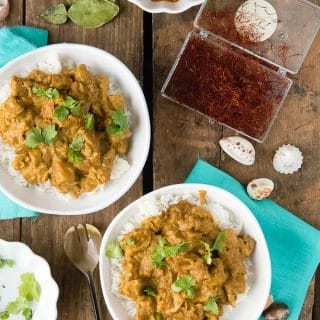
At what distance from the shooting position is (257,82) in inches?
112

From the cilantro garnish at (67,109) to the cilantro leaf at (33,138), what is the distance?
4.0 inches

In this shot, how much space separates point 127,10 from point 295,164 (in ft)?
3.22

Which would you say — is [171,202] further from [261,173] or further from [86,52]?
[86,52]

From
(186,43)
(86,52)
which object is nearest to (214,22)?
(186,43)

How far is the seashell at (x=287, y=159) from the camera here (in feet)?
9.03

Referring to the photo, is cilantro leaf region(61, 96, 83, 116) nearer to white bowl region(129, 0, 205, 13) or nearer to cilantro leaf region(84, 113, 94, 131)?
cilantro leaf region(84, 113, 94, 131)

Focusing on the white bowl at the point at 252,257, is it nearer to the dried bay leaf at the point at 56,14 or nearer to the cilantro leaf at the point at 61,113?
the cilantro leaf at the point at 61,113

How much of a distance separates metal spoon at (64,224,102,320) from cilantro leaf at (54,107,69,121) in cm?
61

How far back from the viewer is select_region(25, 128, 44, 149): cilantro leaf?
2371 mm

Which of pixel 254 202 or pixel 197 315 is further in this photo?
pixel 254 202

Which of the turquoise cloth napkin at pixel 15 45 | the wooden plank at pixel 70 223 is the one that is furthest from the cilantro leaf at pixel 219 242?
the turquoise cloth napkin at pixel 15 45

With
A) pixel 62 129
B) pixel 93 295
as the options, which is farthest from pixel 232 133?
pixel 93 295

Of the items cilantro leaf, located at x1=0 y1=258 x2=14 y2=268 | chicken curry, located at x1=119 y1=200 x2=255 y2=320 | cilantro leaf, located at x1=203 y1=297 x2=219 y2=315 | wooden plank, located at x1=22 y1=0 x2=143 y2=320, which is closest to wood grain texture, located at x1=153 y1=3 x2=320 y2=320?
wooden plank, located at x1=22 y1=0 x2=143 y2=320

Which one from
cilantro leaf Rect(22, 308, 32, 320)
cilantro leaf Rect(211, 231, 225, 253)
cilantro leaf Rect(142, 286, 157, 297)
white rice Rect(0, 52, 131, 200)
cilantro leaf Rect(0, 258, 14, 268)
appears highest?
white rice Rect(0, 52, 131, 200)
